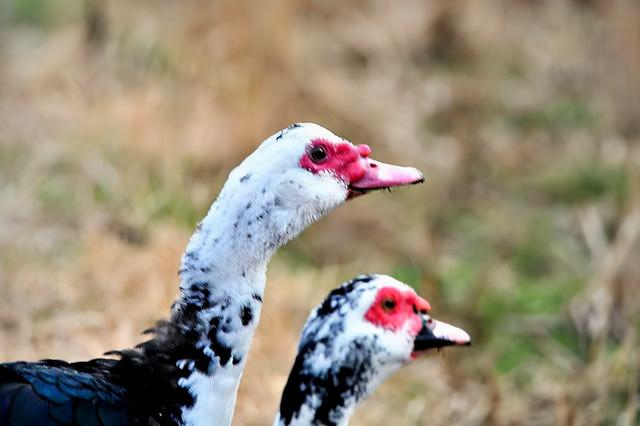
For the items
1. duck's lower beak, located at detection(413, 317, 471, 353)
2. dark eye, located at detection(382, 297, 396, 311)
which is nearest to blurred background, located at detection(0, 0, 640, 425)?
duck's lower beak, located at detection(413, 317, 471, 353)

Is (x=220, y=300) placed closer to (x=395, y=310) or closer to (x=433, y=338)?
(x=395, y=310)

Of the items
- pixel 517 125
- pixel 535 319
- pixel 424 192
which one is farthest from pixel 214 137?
pixel 517 125

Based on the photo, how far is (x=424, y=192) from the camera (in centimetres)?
881

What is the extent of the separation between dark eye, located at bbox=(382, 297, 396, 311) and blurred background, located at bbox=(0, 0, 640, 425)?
6.29 ft

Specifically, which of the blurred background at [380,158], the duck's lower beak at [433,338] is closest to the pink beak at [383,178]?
the duck's lower beak at [433,338]

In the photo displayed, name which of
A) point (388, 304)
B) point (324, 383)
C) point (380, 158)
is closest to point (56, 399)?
point (324, 383)

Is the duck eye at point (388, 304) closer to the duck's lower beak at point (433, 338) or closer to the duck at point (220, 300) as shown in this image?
the duck's lower beak at point (433, 338)

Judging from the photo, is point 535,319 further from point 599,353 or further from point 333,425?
point 333,425

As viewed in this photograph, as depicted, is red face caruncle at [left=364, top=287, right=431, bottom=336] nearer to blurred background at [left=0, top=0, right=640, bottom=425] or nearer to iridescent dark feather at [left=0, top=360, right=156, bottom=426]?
iridescent dark feather at [left=0, top=360, right=156, bottom=426]

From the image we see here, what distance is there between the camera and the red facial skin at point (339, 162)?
350 cm

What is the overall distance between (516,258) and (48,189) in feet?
9.30

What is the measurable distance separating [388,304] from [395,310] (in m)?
0.03

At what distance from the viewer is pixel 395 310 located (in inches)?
138

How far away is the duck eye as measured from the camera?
3.50 meters
